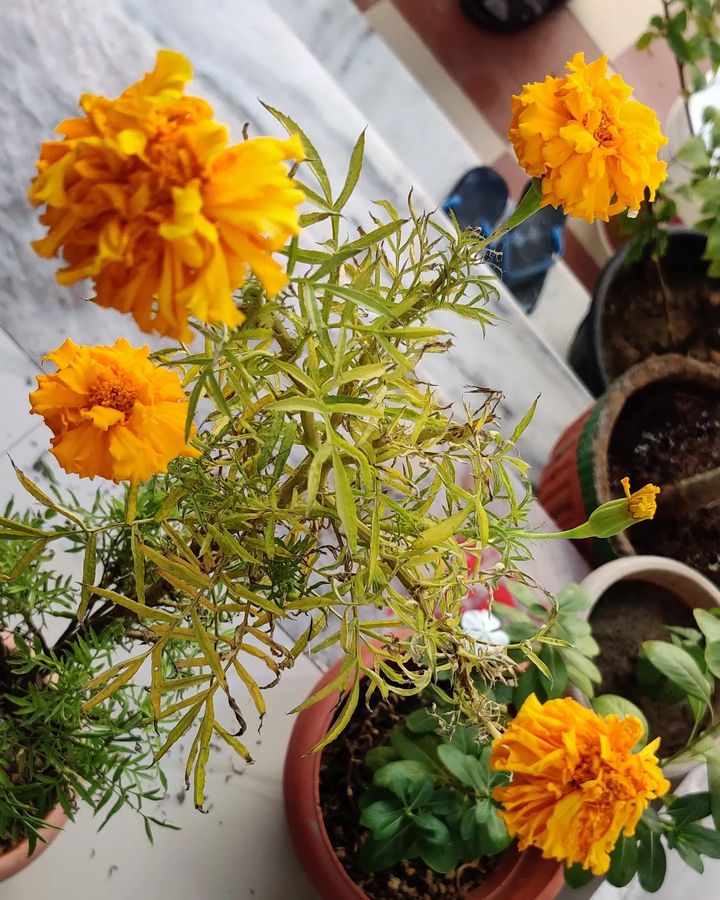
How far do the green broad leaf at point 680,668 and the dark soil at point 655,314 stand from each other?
21.6 inches

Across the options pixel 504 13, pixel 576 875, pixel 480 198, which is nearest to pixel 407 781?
pixel 576 875

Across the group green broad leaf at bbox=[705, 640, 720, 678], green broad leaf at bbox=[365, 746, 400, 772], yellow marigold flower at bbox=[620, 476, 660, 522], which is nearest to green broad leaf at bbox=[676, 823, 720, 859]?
green broad leaf at bbox=[705, 640, 720, 678]

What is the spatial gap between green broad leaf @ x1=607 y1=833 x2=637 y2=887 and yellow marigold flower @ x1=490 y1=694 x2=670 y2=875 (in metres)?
0.18

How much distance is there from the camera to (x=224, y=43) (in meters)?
0.87

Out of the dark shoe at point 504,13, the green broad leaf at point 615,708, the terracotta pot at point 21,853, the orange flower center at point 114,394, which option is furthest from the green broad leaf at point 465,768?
the dark shoe at point 504,13

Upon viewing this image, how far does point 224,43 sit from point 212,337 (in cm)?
69

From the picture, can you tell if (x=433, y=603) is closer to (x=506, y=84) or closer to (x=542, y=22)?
(x=506, y=84)

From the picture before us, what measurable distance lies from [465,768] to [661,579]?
0.35 meters

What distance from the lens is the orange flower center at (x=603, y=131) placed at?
355 mm

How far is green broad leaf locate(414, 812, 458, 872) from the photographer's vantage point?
0.58 metres

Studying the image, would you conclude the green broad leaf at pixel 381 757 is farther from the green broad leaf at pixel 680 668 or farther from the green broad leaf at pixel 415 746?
the green broad leaf at pixel 680 668

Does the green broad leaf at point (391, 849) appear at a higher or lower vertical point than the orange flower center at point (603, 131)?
A: lower

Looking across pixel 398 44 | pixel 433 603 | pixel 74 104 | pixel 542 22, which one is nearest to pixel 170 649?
pixel 433 603

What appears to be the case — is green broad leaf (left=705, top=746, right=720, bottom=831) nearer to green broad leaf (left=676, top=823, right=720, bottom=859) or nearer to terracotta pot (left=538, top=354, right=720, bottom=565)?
green broad leaf (left=676, top=823, right=720, bottom=859)
